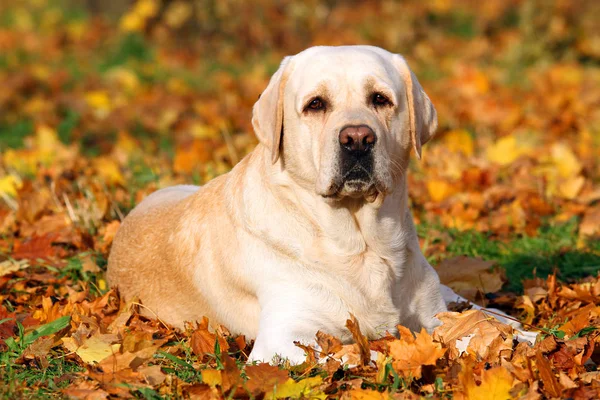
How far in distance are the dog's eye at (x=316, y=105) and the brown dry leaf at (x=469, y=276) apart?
1.54 m

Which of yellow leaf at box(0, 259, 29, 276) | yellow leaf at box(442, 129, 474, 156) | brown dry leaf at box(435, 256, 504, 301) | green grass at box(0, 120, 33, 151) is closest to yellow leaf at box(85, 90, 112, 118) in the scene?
green grass at box(0, 120, 33, 151)

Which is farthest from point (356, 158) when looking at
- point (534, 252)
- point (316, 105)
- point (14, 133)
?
point (14, 133)

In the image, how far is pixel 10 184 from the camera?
6.25 metres

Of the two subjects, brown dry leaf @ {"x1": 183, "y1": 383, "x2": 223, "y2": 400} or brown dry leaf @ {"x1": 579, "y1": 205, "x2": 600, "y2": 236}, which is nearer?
brown dry leaf @ {"x1": 183, "y1": 383, "x2": 223, "y2": 400}

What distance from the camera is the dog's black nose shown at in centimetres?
359

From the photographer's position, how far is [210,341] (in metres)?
3.77

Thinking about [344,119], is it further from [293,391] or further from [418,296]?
[293,391]

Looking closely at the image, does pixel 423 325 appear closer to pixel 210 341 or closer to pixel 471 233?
pixel 210 341

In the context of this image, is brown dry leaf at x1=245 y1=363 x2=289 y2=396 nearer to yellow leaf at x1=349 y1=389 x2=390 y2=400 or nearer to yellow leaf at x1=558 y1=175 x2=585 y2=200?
yellow leaf at x1=349 y1=389 x2=390 y2=400

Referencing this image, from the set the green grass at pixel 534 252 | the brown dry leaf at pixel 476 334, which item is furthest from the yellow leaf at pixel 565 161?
the brown dry leaf at pixel 476 334

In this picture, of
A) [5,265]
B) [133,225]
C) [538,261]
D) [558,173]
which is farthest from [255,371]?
[558,173]

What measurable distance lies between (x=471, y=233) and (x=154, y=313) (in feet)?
7.66

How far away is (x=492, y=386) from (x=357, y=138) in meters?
1.16

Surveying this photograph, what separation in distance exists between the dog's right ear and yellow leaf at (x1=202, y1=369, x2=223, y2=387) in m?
1.08
